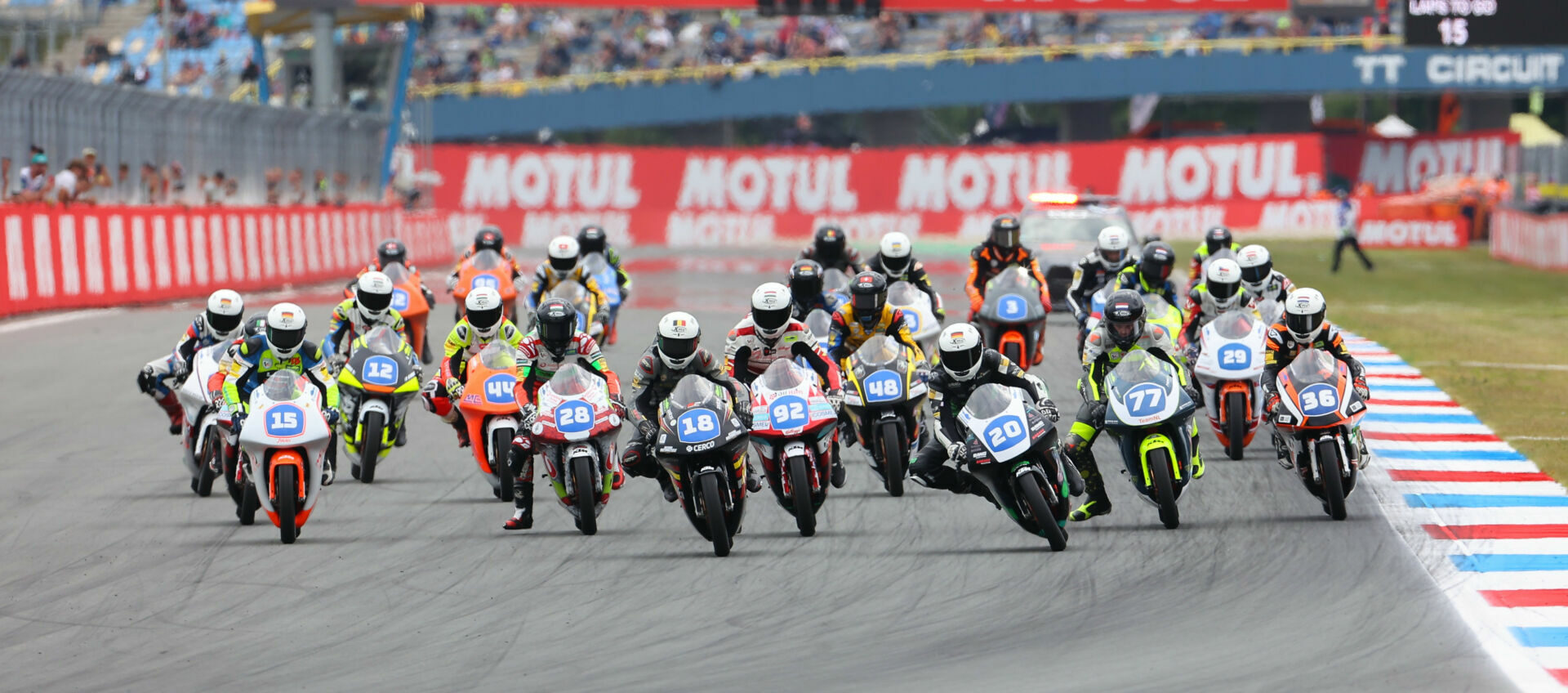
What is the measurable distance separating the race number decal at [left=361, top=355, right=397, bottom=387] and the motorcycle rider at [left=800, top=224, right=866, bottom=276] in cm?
409

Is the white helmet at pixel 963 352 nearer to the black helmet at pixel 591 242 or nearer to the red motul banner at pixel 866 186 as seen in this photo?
the black helmet at pixel 591 242

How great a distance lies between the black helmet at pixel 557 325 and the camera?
1060 centimetres

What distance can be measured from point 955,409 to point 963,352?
1.92 ft

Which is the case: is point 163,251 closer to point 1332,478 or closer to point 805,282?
point 805,282

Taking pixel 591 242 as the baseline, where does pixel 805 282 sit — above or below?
below

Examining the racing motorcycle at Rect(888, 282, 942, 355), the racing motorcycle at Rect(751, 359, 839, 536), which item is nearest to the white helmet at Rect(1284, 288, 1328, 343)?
the racing motorcycle at Rect(751, 359, 839, 536)

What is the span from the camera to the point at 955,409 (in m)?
10.7

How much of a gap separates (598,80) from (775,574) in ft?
133

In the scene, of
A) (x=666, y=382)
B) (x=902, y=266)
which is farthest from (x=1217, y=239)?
(x=666, y=382)

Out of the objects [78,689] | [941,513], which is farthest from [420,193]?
[78,689]

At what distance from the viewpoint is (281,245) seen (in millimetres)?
29016

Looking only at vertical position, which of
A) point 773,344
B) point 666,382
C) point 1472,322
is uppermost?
point 773,344

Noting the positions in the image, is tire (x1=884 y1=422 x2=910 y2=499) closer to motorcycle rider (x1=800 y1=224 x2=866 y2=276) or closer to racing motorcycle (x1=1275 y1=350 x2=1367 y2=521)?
racing motorcycle (x1=1275 y1=350 x2=1367 y2=521)

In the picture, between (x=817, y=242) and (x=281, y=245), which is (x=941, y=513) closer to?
(x=817, y=242)
